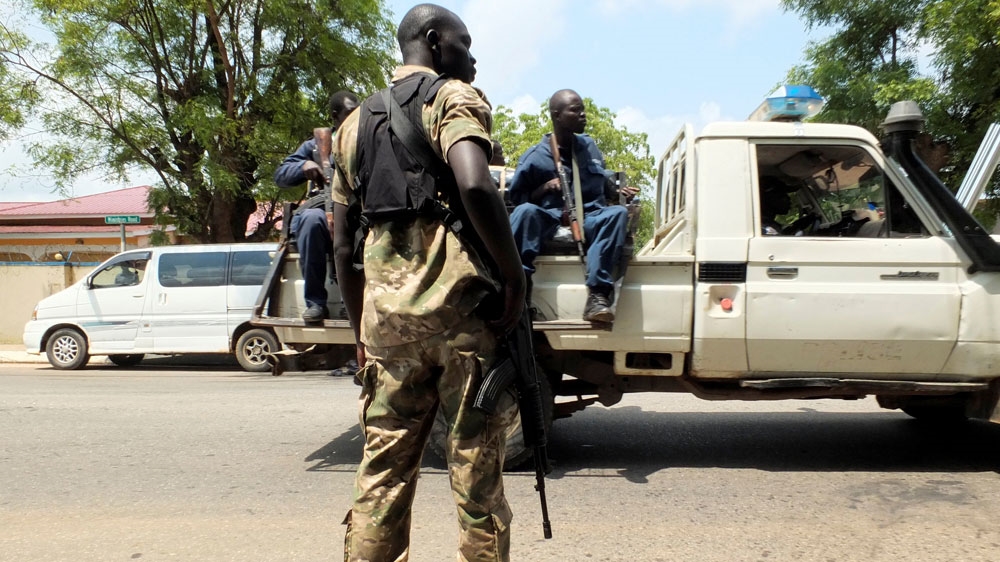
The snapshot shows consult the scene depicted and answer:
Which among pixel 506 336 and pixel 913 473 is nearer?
pixel 506 336

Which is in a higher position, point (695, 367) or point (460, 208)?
point (460, 208)

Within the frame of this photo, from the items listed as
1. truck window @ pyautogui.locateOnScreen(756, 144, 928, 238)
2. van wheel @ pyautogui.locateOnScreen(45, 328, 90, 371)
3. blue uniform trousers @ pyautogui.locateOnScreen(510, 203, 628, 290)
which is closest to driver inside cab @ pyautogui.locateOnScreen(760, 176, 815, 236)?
truck window @ pyautogui.locateOnScreen(756, 144, 928, 238)

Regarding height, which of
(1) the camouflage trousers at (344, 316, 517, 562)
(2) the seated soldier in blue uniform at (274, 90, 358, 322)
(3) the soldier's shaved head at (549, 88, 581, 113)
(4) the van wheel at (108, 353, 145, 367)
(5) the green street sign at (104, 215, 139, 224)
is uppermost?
(5) the green street sign at (104, 215, 139, 224)

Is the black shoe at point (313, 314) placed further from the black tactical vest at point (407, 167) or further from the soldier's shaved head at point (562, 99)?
the black tactical vest at point (407, 167)

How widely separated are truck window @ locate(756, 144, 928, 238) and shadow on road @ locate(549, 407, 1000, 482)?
4.72 ft

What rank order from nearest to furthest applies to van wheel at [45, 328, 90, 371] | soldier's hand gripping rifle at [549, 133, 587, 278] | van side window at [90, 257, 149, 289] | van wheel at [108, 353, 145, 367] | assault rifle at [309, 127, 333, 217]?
soldier's hand gripping rifle at [549, 133, 587, 278], assault rifle at [309, 127, 333, 217], van side window at [90, 257, 149, 289], van wheel at [45, 328, 90, 371], van wheel at [108, 353, 145, 367]

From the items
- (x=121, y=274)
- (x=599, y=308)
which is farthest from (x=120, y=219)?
(x=599, y=308)

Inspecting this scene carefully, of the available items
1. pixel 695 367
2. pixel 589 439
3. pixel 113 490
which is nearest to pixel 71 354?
pixel 113 490

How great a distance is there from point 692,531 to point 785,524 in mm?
465

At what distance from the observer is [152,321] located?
10836 mm

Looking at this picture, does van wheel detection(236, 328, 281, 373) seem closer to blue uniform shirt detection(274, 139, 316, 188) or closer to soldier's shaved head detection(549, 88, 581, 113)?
blue uniform shirt detection(274, 139, 316, 188)

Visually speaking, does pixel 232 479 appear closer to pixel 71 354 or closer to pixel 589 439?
pixel 589 439

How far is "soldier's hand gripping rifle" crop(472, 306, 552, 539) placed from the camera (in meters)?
2.03

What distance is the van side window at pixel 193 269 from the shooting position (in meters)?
10.6
